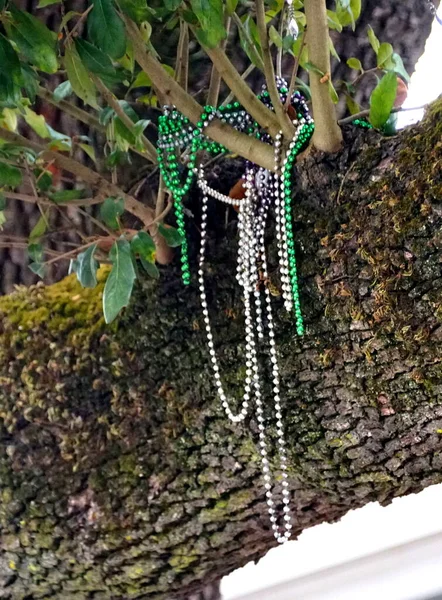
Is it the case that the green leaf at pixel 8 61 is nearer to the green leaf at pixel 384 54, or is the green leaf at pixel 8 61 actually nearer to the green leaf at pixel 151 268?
the green leaf at pixel 151 268

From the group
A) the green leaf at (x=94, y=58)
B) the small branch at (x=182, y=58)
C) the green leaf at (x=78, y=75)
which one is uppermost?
the small branch at (x=182, y=58)

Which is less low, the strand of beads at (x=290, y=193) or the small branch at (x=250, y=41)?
the small branch at (x=250, y=41)

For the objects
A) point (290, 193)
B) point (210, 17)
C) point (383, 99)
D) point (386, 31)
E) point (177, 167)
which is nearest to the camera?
point (210, 17)

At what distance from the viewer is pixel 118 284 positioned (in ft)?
2.42

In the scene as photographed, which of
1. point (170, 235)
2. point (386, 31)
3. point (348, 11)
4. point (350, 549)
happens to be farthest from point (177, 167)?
point (350, 549)

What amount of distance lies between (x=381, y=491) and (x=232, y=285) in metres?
0.36

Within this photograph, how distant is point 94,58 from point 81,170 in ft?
0.91

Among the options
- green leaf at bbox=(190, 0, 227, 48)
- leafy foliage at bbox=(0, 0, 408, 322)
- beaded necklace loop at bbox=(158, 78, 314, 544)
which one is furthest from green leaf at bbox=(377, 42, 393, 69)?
green leaf at bbox=(190, 0, 227, 48)

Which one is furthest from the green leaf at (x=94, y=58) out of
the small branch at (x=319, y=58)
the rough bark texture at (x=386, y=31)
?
the rough bark texture at (x=386, y=31)

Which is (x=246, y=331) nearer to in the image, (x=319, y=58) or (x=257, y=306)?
(x=257, y=306)

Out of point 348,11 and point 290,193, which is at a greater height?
point 348,11

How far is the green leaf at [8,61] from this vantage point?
604mm

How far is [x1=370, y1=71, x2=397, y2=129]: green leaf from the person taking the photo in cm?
68

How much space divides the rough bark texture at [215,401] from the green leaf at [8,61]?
0.38 m
